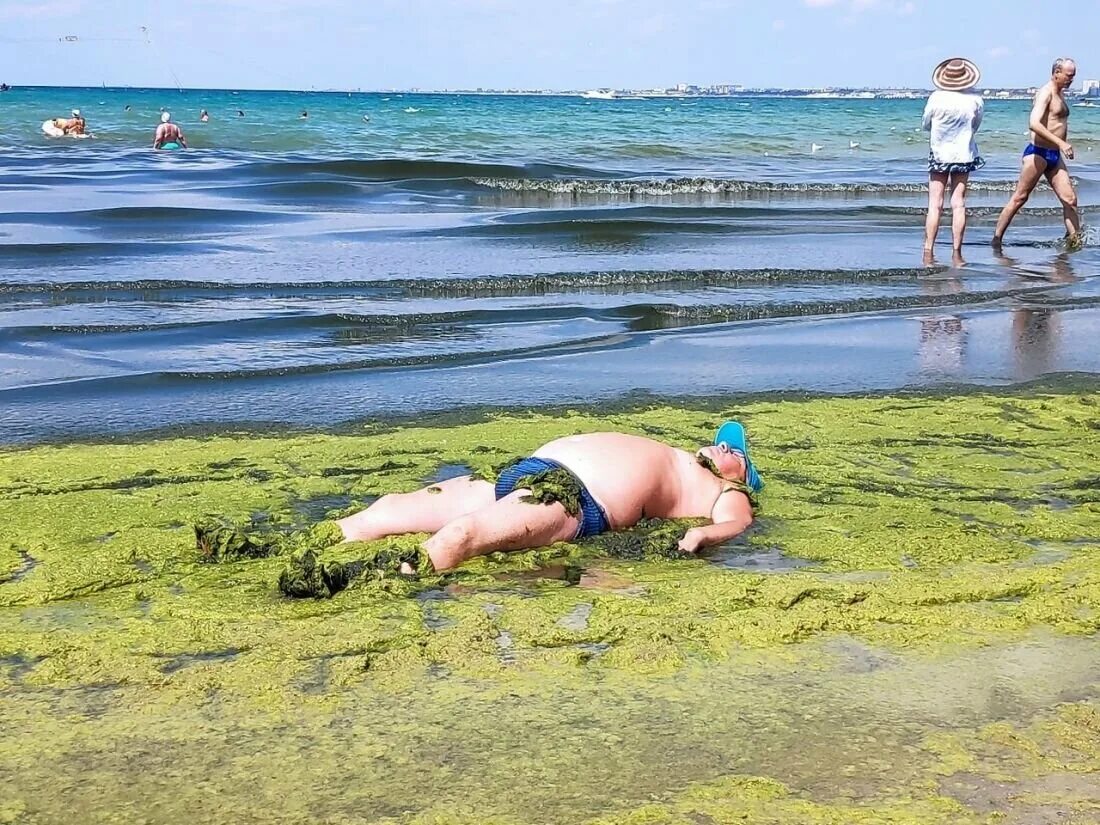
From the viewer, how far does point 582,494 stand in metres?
4.32

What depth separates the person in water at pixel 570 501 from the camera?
4125 mm

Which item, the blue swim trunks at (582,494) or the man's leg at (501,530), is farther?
the blue swim trunks at (582,494)

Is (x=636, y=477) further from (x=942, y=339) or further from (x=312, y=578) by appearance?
(x=942, y=339)

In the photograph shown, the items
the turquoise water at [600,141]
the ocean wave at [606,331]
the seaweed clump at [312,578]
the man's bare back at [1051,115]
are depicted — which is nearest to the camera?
the seaweed clump at [312,578]

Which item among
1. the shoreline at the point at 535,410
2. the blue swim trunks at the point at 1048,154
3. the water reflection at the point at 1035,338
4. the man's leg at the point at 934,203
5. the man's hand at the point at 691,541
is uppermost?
the blue swim trunks at the point at 1048,154

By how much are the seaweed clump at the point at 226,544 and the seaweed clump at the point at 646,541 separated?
3.63 feet

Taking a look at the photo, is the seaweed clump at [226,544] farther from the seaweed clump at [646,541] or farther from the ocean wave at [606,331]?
the ocean wave at [606,331]

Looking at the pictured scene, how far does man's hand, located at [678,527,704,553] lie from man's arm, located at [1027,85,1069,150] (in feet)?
31.2

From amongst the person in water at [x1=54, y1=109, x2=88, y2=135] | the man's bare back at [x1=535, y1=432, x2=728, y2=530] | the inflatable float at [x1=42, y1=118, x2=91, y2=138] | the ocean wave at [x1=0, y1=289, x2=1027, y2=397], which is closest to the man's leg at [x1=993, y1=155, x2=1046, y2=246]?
the ocean wave at [x1=0, y1=289, x2=1027, y2=397]

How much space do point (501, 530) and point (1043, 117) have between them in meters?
10.1

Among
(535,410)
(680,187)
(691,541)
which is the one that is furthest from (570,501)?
(680,187)

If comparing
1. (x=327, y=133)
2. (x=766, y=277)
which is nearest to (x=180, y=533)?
(x=766, y=277)

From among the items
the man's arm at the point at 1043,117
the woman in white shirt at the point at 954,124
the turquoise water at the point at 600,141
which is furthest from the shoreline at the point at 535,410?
the turquoise water at the point at 600,141

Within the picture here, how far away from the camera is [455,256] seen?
1227 cm
